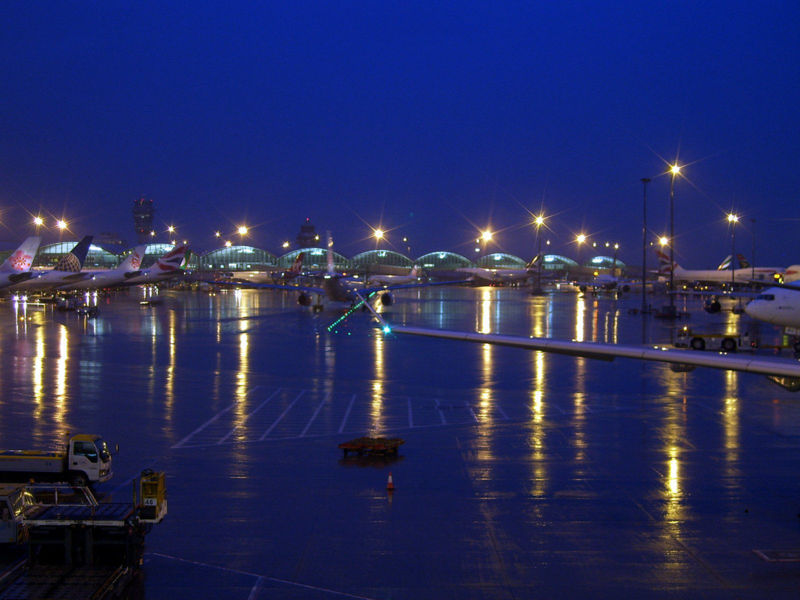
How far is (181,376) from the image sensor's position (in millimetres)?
35781

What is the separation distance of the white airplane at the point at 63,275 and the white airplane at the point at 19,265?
451 inches

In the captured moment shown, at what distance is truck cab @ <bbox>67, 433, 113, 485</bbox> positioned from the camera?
17484 mm

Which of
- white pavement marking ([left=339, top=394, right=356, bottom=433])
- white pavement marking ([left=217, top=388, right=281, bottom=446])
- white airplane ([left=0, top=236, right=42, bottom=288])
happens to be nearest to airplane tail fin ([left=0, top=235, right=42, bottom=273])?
white airplane ([left=0, top=236, right=42, bottom=288])

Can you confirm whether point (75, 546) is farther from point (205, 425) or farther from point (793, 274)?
point (793, 274)

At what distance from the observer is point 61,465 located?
1755 cm

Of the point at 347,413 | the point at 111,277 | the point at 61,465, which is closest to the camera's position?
the point at 61,465

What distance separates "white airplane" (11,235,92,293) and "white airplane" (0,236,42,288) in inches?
451

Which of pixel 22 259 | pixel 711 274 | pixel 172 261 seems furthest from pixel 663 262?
pixel 22 259

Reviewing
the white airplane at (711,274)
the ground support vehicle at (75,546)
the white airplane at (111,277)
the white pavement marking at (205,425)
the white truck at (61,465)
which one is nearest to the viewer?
the ground support vehicle at (75,546)

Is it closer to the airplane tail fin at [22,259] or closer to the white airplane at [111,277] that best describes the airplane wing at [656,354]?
the airplane tail fin at [22,259]

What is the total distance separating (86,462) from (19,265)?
74.9 meters

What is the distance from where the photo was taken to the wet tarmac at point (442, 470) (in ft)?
43.7

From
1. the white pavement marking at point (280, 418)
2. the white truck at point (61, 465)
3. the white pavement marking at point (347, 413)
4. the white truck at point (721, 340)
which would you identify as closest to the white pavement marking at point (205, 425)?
the white pavement marking at point (280, 418)

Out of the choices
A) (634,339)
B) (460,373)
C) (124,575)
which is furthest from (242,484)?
(634,339)
